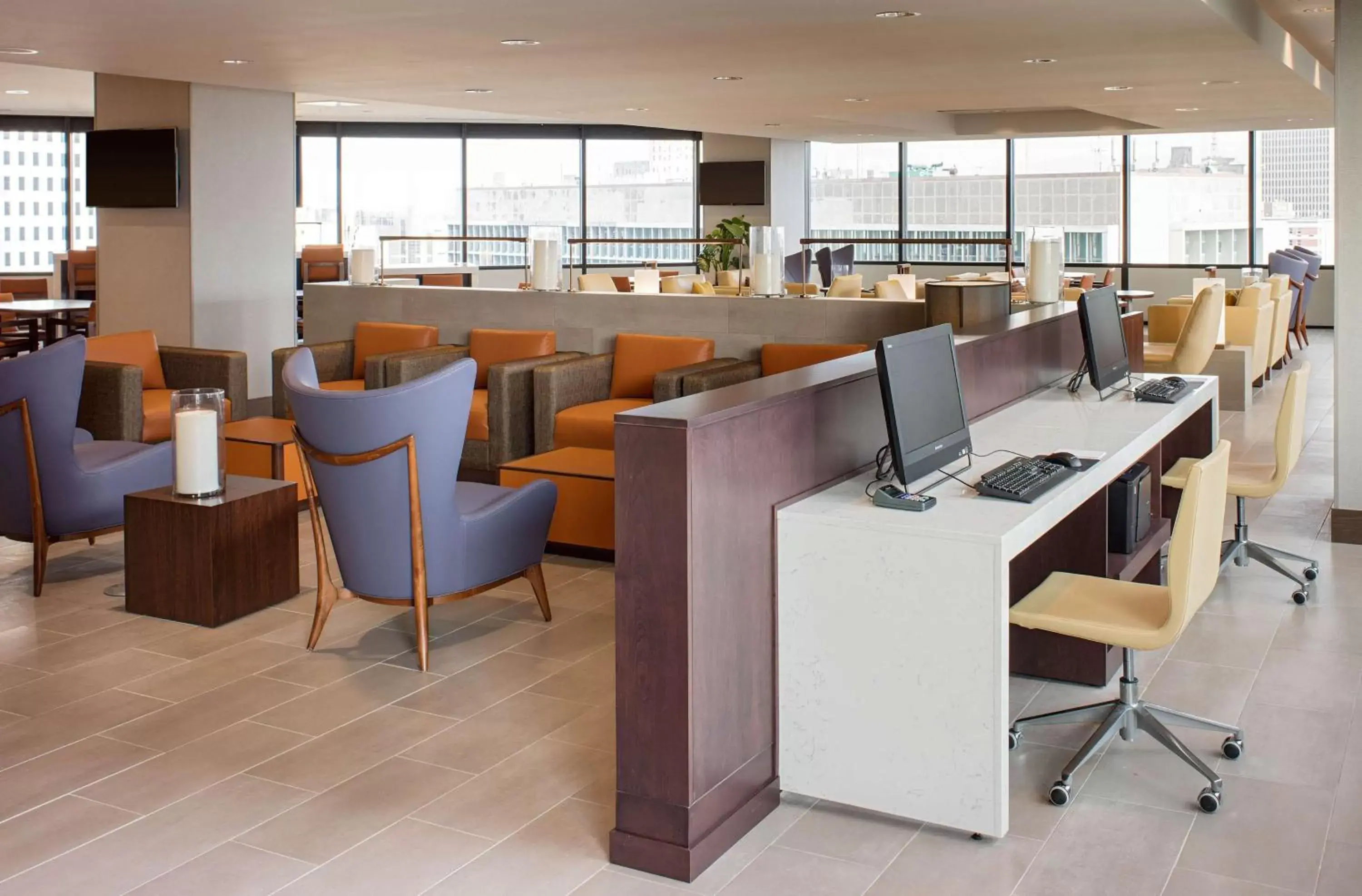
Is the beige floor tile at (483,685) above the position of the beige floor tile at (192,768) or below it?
above

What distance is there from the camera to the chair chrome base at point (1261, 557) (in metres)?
5.13

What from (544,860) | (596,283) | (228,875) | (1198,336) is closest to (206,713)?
(228,875)

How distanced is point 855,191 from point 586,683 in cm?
1506

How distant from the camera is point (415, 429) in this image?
406cm

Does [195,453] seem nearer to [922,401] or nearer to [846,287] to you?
[922,401]

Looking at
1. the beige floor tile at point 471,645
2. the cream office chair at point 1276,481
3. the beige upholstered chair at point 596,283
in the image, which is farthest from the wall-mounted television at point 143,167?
the cream office chair at point 1276,481

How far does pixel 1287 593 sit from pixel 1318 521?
139 centimetres

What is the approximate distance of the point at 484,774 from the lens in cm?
342

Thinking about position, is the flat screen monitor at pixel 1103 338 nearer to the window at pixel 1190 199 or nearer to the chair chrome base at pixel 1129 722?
the chair chrome base at pixel 1129 722

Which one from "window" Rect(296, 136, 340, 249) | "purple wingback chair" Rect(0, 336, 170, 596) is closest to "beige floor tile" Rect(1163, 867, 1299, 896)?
"purple wingback chair" Rect(0, 336, 170, 596)

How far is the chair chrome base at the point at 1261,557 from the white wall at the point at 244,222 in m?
6.41

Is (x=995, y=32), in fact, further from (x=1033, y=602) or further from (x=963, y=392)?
(x=1033, y=602)

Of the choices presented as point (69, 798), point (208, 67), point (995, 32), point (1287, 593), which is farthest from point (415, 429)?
point (208, 67)

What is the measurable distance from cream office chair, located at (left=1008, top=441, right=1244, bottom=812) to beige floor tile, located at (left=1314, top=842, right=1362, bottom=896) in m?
0.27
